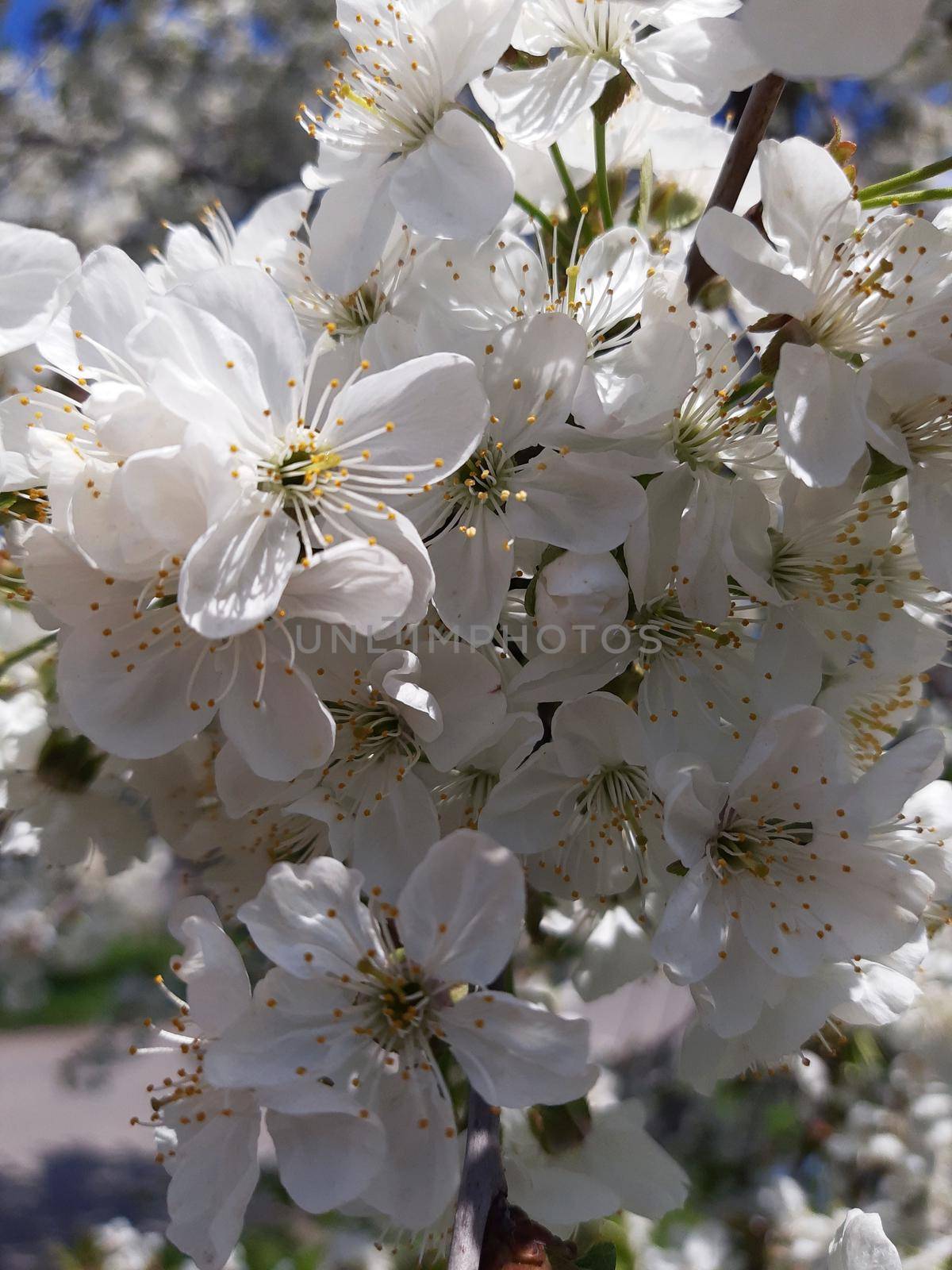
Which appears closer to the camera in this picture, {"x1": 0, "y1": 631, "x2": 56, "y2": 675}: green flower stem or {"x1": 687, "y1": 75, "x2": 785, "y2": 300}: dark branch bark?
{"x1": 687, "y1": 75, "x2": 785, "y2": 300}: dark branch bark

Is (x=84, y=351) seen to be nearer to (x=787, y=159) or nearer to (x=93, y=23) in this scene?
(x=787, y=159)

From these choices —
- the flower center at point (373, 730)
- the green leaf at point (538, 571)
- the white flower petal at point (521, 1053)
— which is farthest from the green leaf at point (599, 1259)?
the green leaf at point (538, 571)

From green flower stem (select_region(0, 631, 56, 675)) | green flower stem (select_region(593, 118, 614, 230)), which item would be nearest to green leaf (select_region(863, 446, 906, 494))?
green flower stem (select_region(593, 118, 614, 230))

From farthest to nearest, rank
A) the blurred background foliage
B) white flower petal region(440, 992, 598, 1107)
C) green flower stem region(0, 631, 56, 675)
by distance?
the blurred background foliage → green flower stem region(0, 631, 56, 675) → white flower petal region(440, 992, 598, 1107)

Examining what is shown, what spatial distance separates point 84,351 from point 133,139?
4472mm

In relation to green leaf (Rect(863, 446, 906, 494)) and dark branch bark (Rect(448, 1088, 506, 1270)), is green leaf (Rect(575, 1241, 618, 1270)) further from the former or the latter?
green leaf (Rect(863, 446, 906, 494))

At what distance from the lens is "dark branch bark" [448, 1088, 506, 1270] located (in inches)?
36.9

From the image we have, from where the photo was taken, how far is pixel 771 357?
3.45ft

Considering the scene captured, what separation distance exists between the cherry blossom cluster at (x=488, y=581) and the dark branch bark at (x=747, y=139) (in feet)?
0.25

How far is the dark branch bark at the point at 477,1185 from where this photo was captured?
3.08 ft

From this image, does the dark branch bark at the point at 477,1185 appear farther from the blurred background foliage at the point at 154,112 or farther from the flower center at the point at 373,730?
the blurred background foliage at the point at 154,112

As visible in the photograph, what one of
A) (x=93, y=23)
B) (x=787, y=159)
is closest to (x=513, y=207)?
(x=787, y=159)

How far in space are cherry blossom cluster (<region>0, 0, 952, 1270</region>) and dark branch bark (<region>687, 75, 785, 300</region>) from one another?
0.08 meters

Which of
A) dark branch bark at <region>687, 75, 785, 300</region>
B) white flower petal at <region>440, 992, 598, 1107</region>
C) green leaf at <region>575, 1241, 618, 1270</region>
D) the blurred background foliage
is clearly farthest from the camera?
the blurred background foliage
